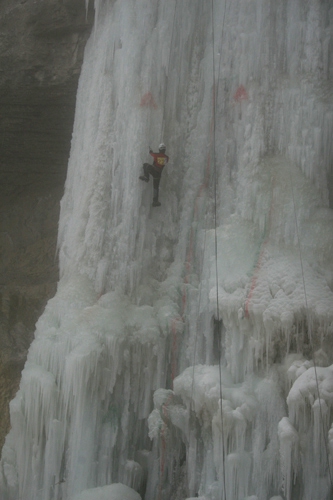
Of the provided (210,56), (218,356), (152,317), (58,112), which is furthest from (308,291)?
(58,112)

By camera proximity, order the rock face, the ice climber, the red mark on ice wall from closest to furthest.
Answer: the ice climber
the red mark on ice wall
the rock face

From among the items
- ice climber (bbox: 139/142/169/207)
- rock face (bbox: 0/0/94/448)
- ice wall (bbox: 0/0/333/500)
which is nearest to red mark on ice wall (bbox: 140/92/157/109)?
ice wall (bbox: 0/0/333/500)

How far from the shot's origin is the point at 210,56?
24.7 feet

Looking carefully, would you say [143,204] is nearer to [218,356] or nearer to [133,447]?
[218,356]

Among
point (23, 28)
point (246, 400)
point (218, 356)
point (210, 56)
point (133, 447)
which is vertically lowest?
point (133, 447)

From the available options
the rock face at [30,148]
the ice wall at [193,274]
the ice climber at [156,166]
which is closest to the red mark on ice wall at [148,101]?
the ice wall at [193,274]

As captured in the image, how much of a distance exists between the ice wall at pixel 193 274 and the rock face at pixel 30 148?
70cm

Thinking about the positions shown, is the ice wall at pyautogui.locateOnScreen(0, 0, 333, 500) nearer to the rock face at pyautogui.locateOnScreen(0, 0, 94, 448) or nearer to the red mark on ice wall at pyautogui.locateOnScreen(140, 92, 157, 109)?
the red mark on ice wall at pyautogui.locateOnScreen(140, 92, 157, 109)

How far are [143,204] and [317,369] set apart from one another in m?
2.92

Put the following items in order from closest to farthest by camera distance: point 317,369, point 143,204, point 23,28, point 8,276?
point 317,369
point 143,204
point 23,28
point 8,276

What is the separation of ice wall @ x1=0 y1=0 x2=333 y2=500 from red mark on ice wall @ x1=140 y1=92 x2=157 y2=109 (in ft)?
0.05

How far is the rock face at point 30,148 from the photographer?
8.34 m

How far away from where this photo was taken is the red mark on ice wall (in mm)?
7418

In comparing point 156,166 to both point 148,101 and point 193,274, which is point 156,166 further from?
point 193,274
